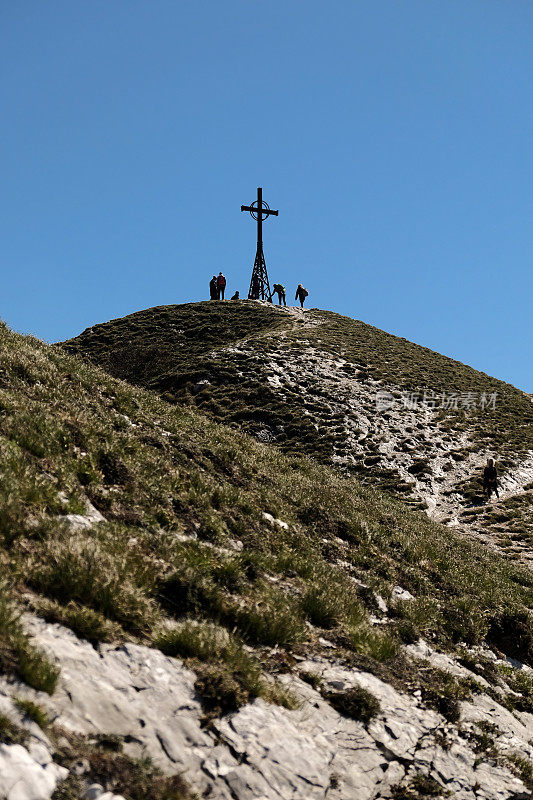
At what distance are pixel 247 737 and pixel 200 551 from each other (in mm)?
3564

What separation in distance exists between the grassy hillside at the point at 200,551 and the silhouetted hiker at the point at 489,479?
13.7m

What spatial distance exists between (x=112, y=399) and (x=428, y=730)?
33.7 feet

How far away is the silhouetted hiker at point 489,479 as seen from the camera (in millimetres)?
29594

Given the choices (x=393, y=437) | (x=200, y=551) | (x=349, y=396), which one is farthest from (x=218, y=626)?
(x=349, y=396)

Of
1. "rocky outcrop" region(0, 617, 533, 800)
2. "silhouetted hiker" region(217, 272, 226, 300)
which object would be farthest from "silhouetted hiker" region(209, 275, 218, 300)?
"rocky outcrop" region(0, 617, 533, 800)

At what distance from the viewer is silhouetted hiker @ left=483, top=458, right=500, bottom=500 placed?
2959cm

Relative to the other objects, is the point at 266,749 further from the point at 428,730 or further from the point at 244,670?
the point at 428,730

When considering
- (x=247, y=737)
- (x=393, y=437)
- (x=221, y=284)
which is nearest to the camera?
(x=247, y=737)

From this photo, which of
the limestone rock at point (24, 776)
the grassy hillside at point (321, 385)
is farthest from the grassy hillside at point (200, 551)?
the grassy hillside at point (321, 385)

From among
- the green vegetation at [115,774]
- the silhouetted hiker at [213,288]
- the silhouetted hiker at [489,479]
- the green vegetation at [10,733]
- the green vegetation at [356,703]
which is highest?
the silhouetted hiker at [213,288]

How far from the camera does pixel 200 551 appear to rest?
8.61 m

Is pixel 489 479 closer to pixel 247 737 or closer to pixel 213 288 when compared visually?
pixel 247 737

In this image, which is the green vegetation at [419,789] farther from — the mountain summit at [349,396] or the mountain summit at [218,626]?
the mountain summit at [349,396]

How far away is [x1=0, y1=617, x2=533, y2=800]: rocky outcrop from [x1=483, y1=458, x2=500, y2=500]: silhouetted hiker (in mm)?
→ 24150
